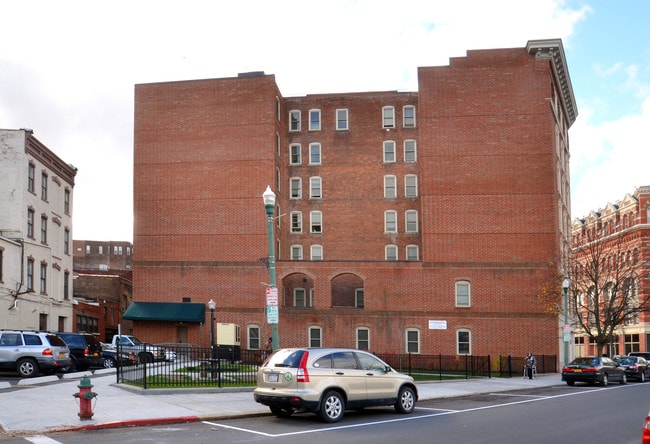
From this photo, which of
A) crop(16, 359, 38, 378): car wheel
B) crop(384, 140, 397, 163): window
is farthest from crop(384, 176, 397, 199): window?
crop(16, 359, 38, 378): car wheel

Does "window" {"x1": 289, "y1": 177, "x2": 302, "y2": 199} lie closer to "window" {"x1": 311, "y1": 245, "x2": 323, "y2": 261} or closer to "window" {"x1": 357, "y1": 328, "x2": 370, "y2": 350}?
"window" {"x1": 311, "y1": 245, "x2": 323, "y2": 261}

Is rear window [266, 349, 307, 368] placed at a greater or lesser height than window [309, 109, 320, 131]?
lesser

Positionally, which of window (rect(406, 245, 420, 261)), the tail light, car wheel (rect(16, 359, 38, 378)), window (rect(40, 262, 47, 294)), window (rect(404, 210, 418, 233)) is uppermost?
window (rect(404, 210, 418, 233))

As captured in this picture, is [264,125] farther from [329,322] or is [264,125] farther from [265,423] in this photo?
[265,423]

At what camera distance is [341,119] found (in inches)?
2468

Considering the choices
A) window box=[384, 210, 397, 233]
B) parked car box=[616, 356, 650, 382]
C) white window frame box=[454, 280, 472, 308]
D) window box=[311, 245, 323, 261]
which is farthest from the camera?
window box=[311, 245, 323, 261]

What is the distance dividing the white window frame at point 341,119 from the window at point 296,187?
18.3ft

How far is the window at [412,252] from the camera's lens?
6075cm

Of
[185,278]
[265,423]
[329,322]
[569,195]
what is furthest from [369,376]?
[569,195]

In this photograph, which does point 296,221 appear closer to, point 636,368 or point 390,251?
point 390,251

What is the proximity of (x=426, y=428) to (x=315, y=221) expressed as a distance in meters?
46.2

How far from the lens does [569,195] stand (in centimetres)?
6812

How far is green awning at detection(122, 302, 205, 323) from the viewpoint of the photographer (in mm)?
52656

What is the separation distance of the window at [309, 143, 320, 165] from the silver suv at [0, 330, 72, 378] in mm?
36329
